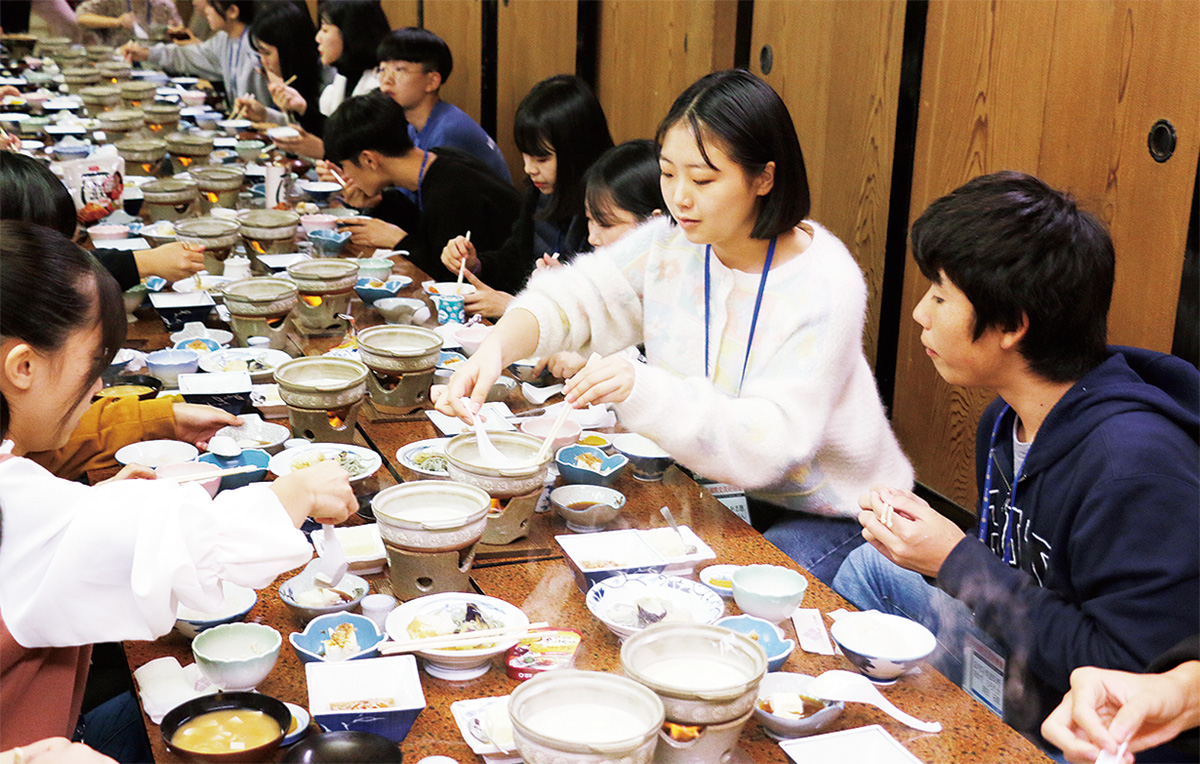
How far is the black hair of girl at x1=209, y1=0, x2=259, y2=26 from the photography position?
23.8 ft

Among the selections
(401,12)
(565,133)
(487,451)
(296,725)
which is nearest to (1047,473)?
(487,451)

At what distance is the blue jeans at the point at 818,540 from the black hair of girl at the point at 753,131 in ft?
2.10

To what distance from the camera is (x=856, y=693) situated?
147 centimetres

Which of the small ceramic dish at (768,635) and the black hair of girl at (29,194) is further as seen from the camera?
the black hair of girl at (29,194)

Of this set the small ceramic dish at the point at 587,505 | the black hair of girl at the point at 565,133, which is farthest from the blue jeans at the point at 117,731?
the black hair of girl at the point at 565,133

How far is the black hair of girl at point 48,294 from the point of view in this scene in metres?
1.52

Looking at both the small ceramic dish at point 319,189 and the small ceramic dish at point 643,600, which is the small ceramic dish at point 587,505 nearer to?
the small ceramic dish at point 643,600

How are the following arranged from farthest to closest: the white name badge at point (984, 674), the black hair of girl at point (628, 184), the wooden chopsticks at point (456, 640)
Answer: the black hair of girl at point (628, 184), the white name badge at point (984, 674), the wooden chopsticks at point (456, 640)

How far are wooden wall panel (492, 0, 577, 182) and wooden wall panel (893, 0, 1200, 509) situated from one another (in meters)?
2.71

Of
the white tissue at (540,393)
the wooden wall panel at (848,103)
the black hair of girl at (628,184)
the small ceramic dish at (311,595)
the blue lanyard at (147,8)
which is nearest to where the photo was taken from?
the small ceramic dish at (311,595)

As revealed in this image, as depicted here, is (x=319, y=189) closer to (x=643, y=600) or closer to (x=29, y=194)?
(x=29, y=194)

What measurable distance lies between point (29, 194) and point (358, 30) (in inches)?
160

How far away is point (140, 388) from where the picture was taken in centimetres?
241

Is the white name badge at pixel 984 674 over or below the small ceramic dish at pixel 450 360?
below
